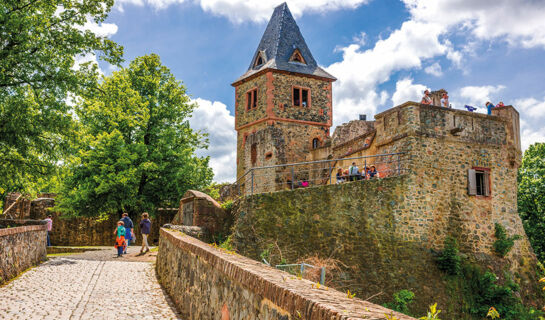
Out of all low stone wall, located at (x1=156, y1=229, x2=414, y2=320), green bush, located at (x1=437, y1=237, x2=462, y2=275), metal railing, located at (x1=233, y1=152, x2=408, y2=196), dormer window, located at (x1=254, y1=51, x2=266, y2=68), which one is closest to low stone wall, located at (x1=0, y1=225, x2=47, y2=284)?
low stone wall, located at (x1=156, y1=229, x2=414, y2=320)

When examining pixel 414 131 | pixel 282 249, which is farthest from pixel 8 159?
pixel 414 131

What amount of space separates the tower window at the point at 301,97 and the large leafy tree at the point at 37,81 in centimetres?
1559

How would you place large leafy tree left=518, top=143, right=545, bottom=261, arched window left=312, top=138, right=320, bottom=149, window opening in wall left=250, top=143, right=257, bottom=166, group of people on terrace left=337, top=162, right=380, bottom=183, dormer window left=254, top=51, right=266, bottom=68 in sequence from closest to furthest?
group of people on terrace left=337, top=162, right=380, bottom=183, window opening in wall left=250, top=143, right=257, bottom=166, arched window left=312, top=138, right=320, bottom=149, large leafy tree left=518, top=143, right=545, bottom=261, dormer window left=254, top=51, right=266, bottom=68

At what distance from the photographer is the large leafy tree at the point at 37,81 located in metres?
16.5

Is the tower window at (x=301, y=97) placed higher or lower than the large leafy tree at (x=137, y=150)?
higher

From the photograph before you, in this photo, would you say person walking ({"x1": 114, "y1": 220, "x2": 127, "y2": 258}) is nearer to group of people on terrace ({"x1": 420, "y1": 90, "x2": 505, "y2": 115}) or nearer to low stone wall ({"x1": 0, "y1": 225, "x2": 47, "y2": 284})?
low stone wall ({"x1": 0, "y1": 225, "x2": 47, "y2": 284})

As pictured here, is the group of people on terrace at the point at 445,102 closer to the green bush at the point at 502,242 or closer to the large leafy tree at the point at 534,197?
the green bush at the point at 502,242

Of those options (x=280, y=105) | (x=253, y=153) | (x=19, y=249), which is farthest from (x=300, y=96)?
(x=19, y=249)

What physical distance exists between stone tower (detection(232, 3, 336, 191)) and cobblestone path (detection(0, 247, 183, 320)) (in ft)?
54.8

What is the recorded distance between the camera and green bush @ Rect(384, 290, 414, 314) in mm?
16859

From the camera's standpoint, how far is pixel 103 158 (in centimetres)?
2433

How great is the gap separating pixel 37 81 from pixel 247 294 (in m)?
15.9

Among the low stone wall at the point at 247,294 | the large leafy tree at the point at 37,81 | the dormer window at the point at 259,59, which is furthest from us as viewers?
the dormer window at the point at 259,59

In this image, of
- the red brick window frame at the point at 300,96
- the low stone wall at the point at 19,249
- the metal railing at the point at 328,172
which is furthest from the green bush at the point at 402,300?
the red brick window frame at the point at 300,96
